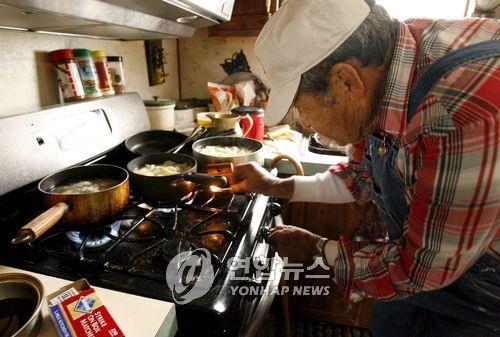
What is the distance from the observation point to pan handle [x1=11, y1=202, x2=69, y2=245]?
22.6 inches

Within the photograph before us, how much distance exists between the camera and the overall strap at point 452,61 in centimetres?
48

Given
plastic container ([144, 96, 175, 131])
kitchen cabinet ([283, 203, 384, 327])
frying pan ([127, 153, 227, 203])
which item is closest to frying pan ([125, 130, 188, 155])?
plastic container ([144, 96, 175, 131])

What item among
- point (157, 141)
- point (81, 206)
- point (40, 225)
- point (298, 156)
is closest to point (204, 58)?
point (157, 141)

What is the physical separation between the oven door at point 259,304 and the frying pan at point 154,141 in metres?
0.66

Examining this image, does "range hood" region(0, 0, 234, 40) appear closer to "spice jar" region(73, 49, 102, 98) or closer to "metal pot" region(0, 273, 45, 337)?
"spice jar" region(73, 49, 102, 98)

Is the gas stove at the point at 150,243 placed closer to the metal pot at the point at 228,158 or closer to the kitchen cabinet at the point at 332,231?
the metal pot at the point at 228,158

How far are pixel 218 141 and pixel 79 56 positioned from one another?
1.96 ft

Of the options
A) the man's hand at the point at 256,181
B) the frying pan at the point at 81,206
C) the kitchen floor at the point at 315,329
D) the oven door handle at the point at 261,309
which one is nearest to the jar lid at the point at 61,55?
the frying pan at the point at 81,206

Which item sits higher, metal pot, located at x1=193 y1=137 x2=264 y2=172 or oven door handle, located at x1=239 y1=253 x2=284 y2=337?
metal pot, located at x1=193 y1=137 x2=264 y2=172

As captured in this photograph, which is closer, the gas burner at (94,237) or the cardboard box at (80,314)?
the cardboard box at (80,314)

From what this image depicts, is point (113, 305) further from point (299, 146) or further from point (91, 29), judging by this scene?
point (299, 146)

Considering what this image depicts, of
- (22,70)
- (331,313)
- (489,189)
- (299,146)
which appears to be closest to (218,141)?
(299,146)

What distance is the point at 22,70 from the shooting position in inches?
37.9

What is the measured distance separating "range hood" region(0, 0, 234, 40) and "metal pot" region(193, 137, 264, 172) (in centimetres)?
47
